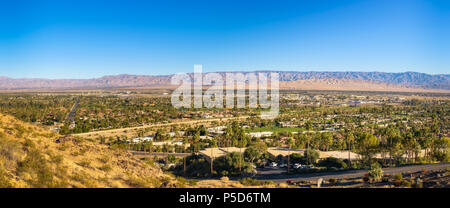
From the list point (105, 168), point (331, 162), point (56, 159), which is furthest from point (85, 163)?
point (331, 162)

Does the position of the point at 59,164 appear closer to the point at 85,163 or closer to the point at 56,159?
the point at 56,159

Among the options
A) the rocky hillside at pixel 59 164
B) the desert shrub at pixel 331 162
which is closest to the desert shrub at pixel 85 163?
the rocky hillside at pixel 59 164

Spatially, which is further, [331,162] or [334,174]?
[331,162]

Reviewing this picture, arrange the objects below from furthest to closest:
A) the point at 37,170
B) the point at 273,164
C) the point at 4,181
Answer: the point at 273,164, the point at 37,170, the point at 4,181

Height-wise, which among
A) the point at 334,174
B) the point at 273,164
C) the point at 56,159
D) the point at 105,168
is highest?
the point at 56,159

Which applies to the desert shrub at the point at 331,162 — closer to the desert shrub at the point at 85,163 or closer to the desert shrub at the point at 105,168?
the desert shrub at the point at 105,168

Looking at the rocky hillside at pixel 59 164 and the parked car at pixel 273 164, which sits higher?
the rocky hillside at pixel 59 164

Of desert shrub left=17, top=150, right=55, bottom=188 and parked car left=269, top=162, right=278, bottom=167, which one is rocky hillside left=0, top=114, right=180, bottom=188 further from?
parked car left=269, top=162, right=278, bottom=167

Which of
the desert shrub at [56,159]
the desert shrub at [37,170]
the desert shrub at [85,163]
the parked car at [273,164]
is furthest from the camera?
the parked car at [273,164]
